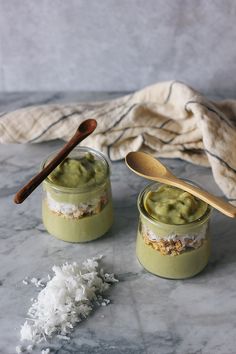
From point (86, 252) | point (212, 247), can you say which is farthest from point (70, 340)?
point (212, 247)

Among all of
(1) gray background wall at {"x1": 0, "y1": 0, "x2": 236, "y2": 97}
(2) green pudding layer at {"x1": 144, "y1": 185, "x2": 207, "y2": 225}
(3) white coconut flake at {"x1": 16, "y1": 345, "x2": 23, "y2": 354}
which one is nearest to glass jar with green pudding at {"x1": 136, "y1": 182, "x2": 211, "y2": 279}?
(2) green pudding layer at {"x1": 144, "y1": 185, "x2": 207, "y2": 225}

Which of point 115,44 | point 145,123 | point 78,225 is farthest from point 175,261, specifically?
point 115,44

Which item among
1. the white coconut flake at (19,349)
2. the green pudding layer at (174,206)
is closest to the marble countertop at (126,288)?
the white coconut flake at (19,349)

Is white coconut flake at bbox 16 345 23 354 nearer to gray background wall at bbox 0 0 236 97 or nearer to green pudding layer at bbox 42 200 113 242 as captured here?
green pudding layer at bbox 42 200 113 242

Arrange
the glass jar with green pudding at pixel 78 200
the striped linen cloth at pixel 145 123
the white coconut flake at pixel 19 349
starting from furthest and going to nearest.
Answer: the striped linen cloth at pixel 145 123
the glass jar with green pudding at pixel 78 200
the white coconut flake at pixel 19 349

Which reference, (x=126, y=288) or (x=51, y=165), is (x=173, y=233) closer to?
(x=126, y=288)

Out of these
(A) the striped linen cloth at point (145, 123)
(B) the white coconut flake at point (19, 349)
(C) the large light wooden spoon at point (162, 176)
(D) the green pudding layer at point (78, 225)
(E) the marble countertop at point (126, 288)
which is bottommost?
(B) the white coconut flake at point (19, 349)

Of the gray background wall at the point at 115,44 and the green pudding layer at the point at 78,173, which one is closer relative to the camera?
the green pudding layer at the point at 78,173

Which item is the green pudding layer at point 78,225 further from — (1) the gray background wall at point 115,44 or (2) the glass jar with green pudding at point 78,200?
(1) the gray background wall at point 115,44
